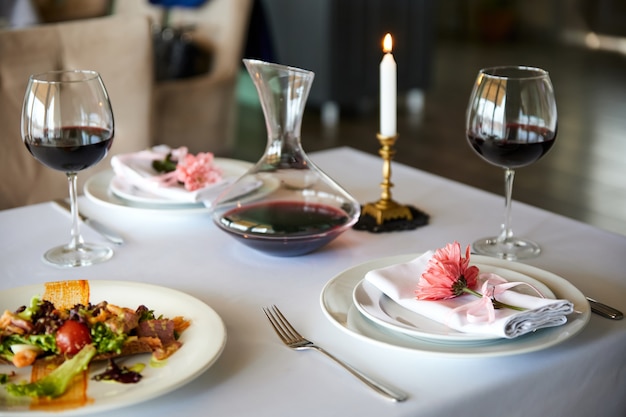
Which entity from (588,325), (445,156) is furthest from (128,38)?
(445,156)

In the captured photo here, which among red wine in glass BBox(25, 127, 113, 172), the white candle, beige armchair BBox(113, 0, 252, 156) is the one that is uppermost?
the white candle

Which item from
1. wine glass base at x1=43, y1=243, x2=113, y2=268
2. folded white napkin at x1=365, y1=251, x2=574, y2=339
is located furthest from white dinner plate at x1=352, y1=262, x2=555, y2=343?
wine glass base at x1=43, y1=243, x2=113, y2=268

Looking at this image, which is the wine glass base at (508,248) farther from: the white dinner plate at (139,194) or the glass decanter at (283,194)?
the white dinner plate at (139,194)

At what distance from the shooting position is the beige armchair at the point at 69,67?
6.27ft

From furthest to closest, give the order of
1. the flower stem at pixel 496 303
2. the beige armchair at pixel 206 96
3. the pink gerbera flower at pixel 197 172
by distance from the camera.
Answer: the beige armchair at pixel 206 96
the pink gerbera flower at pixel 197 172
the flower stem at pixel 496 303

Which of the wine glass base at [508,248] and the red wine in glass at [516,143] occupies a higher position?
the red wine in glass at [516,143]

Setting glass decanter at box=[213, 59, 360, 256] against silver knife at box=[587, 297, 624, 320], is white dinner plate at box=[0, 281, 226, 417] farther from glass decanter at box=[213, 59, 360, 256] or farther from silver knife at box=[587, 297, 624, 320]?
silver knife at box=[587, 297, 624, 320]

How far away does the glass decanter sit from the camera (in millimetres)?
1053

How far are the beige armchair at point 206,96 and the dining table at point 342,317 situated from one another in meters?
1.70

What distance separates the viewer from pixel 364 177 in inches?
56.9

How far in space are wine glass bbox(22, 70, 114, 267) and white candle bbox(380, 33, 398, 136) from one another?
0.37 metres

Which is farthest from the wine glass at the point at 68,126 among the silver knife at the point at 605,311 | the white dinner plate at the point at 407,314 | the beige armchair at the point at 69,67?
the beige armchair at the point at 69,67

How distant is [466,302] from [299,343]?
18 cm

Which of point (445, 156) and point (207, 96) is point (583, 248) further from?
point (445, 156)
